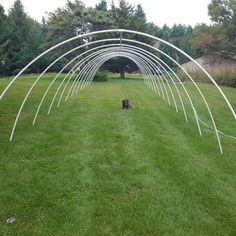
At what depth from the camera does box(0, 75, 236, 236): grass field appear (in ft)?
16.2

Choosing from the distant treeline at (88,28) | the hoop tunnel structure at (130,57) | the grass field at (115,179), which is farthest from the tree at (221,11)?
the grass field at (115,179)

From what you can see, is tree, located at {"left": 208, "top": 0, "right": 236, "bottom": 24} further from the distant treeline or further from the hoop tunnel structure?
the hoop tunnel structure

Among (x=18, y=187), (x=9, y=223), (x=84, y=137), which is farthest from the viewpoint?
(x=84, y=137)

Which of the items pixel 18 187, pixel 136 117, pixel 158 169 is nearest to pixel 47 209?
pixel 18 187

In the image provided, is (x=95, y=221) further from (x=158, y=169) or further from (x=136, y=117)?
(x=136, y=117)

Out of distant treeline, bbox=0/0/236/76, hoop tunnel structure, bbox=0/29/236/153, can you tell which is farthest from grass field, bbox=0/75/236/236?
distant treeline, bbox=0/0/236/76

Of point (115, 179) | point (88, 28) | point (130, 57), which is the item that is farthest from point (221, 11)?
point (115, 179)

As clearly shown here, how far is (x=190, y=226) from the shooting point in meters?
4.92

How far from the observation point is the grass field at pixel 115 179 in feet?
16.2

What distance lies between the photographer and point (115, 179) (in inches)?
258

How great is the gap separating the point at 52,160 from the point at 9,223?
2754 mm

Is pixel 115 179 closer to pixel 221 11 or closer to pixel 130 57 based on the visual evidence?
pixel 130 57

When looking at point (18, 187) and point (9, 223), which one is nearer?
point (9, 223)

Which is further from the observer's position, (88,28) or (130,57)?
(88,28)
